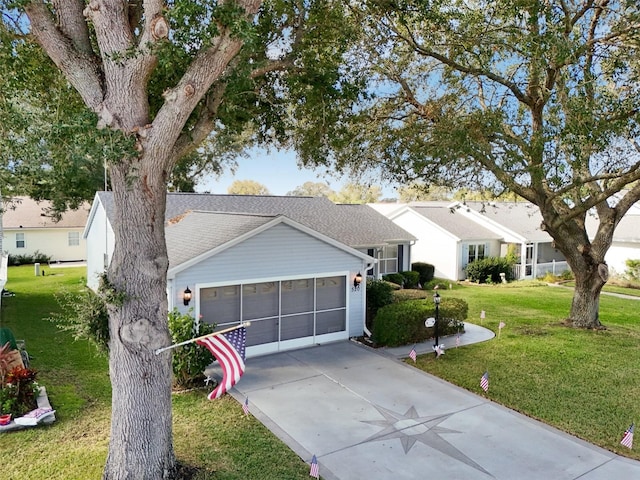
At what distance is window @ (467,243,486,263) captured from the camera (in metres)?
27.0

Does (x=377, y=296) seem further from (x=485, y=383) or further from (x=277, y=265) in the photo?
(x=485, y=383)

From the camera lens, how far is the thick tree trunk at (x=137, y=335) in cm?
616

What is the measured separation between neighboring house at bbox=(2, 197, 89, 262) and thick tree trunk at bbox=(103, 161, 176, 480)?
89.2 ft

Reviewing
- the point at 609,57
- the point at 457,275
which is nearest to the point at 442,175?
the point at 609,57

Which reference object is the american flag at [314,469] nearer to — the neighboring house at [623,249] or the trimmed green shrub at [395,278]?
the trimmed green shrub at [395,278]

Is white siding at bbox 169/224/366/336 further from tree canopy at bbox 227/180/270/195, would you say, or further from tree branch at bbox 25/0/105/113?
tree canopy at bbox 227/180/270/195

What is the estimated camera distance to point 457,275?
86.2 feet

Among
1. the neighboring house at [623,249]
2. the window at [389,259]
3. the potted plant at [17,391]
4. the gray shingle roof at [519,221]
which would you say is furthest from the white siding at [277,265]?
the neighboring house at [623,249]

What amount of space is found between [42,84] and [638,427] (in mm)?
13004

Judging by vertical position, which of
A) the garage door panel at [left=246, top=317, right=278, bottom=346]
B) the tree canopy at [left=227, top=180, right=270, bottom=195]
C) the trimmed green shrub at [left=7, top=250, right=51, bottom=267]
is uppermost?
the tree canopy at [left=227, top=180, right=270, bottom=195]

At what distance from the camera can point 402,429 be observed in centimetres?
820

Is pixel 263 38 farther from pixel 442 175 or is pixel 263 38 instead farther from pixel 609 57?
pixel 609 57

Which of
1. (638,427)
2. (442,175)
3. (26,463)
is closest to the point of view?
(26,463)

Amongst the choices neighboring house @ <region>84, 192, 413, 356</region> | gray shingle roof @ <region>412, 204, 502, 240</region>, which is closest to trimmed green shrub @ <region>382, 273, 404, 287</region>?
gray shingle roof @ <region>412, 204, 502, 240</region>
